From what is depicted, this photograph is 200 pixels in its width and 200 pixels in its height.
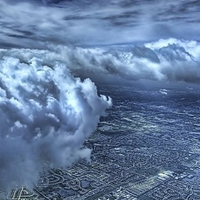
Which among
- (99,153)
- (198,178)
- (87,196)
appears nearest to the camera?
(87,196)

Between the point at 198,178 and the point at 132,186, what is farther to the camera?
the point at 198,178

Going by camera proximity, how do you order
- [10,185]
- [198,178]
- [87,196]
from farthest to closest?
[198,178] < [87,196] < [10,185]

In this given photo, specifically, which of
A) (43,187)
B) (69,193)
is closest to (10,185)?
(43,187)

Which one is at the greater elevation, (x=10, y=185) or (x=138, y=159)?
(x=10, y=185)

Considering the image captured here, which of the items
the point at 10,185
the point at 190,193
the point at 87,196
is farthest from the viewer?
the point at 190,193

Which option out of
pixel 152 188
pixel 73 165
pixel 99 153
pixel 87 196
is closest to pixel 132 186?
pixel 152 188

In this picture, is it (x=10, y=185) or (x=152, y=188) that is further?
(x=152, y=188)

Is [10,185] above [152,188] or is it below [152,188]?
above

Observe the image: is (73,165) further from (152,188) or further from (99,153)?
(152,188)

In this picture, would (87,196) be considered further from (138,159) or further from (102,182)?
(138,159)
